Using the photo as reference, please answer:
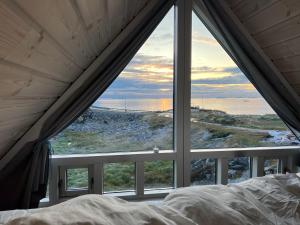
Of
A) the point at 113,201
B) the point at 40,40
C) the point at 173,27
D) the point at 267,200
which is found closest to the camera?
the point at 40,40

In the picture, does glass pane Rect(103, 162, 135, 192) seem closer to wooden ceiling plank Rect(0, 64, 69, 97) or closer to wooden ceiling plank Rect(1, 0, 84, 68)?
wooden ceiling plank Rect(0, 64, 69, 97)

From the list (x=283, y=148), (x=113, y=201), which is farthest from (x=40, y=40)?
(x=283, y=148)

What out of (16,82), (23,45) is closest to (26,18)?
(23,45)

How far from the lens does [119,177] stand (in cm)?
221

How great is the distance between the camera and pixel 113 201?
1092 mm

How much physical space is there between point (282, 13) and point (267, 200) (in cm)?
128

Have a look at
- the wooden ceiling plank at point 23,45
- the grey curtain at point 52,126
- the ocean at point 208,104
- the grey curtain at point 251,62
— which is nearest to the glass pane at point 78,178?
the grey curtain at point 52,126

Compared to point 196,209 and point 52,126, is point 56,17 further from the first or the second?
point 52,126

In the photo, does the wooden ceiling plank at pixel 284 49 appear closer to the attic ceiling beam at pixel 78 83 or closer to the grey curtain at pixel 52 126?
the grey curtain at pixel 52 126

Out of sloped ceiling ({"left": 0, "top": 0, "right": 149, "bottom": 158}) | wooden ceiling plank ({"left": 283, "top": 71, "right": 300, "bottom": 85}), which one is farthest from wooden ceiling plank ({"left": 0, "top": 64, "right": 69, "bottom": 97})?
wooden ceiling plank ({"left": 283, "top": 71, "right": 300, "bottom": 85})

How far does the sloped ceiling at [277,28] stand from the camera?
5.91ft

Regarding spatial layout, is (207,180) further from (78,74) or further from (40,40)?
(40,40)

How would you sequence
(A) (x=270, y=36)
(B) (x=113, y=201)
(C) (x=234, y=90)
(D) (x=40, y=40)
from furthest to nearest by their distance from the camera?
(C) (x=234, y=90), (A) (x=270, y=36), (B) (x=113, y=201), (D) (x=40, y=40)

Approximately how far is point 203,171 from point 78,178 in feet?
3.53
